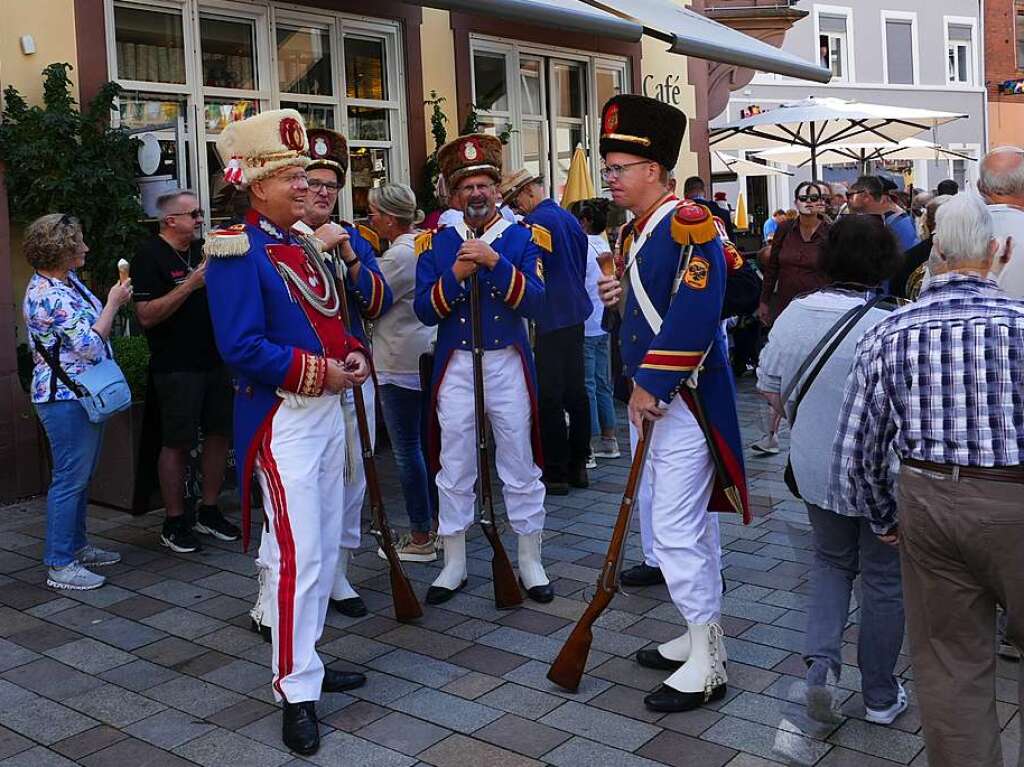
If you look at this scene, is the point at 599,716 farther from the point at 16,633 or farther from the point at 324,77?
the point at 324,77

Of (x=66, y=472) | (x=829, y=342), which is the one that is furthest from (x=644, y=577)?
(x=66, y=472)

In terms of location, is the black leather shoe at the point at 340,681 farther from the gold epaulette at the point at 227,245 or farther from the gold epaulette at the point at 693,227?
the gold epaulette at the point at 693,227

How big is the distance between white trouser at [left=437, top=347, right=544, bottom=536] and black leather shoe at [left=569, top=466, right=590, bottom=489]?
2.21 m

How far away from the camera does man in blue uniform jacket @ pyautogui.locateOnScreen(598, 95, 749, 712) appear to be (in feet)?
13.3

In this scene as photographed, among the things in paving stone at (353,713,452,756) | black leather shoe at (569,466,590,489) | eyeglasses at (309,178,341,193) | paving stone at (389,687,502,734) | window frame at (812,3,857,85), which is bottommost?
paving stone at (353,713,452,756)

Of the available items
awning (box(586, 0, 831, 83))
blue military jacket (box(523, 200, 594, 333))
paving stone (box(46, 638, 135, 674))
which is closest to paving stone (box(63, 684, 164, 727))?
paving stone (box(46, 638, 135, 674))

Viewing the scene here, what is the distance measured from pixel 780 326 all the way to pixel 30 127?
5038 mm

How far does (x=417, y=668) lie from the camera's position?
4.54 meters

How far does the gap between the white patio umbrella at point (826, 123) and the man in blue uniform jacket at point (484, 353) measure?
29.1 ft

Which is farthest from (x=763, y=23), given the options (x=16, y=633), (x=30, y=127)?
(x=16, y=633)

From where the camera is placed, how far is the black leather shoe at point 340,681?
434 cm

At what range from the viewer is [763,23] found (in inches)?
581

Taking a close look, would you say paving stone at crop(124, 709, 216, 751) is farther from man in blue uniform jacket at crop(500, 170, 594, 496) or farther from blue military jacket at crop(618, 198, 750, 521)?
man in blue uniform jacket at crop(500, 170, 594, 496)

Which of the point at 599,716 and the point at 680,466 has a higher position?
the point at 680,466
